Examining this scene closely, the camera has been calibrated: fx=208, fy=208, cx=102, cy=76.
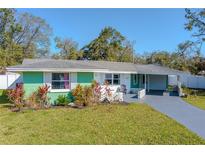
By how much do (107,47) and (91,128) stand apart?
3429cm

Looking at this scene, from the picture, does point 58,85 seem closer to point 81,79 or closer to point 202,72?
point 81,79

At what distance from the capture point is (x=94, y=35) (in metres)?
43.7

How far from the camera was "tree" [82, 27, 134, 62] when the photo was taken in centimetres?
4219

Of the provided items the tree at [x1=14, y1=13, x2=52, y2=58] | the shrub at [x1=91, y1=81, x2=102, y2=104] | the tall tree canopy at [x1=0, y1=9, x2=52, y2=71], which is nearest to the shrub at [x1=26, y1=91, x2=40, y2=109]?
the shrub at [x1=91, y1=81, x2=102, y2=104]

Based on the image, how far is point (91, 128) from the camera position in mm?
9234

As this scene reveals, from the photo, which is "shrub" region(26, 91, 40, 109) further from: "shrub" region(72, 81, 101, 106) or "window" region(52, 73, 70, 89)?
"shrub" region(72, 81, 101, 106)

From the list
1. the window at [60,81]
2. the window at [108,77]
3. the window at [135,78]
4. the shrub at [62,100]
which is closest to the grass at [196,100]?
the window at [135,78]

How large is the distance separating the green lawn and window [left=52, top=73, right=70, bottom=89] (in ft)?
10.1

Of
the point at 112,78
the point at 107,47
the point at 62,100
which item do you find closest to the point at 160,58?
the point at 107,47

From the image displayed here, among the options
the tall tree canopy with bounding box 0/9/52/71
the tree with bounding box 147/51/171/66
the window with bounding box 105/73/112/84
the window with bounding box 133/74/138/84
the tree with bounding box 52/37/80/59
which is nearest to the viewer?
the window with bounding box 105/73/112/84

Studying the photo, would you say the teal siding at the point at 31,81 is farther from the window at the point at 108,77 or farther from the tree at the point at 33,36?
the tree at the point at 33,36

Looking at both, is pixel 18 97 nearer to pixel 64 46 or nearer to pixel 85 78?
pixel 85 78
